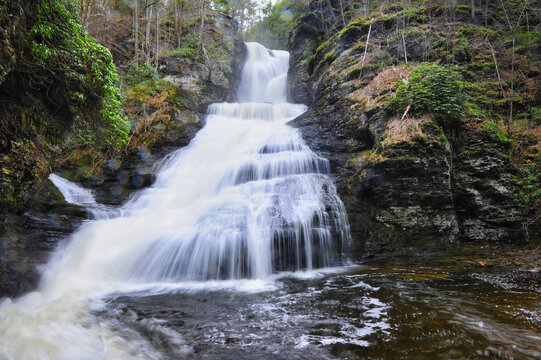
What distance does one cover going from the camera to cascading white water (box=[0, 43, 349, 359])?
355 cm

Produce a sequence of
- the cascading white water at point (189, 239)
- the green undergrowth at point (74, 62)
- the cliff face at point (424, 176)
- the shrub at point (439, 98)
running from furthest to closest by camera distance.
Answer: the shrub at point (439, 98) < the cliff face at point (424, 176) < the green undergrowth at point (74, 62) < the cascading white water at point (189, 239)

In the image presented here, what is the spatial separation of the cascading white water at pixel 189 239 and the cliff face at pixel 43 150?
21.2 inches

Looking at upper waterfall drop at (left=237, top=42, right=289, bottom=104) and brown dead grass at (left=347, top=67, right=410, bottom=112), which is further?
upper waterfall drop at (left=237, top=42, right=289, bottom=104)

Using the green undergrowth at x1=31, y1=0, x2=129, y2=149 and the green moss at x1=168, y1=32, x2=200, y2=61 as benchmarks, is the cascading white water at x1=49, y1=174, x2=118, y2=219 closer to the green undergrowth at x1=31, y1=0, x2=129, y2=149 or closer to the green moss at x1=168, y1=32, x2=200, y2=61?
the green undergrowth at x1=31, y1=0, x2=129, y2=149

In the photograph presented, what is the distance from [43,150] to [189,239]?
357cm

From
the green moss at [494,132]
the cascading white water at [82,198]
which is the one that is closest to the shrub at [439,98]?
the green moss at [494,132]

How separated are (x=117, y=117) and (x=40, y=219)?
9.88 feet

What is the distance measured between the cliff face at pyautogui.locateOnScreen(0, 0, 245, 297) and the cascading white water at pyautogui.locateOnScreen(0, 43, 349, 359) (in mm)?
539

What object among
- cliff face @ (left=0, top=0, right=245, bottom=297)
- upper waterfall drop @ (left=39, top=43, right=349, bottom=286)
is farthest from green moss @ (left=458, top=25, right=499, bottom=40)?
cliff face @ (left=0, top=0, right=245, bottom=297)

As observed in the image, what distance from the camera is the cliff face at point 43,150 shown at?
419cm

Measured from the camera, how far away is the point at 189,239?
6.54m

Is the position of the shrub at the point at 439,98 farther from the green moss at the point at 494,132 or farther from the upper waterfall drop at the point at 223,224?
the upper waterfall drop at the point at 223,224

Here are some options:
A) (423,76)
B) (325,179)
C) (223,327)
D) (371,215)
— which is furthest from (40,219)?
(423,76)

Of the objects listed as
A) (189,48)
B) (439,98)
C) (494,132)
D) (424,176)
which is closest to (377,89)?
(439,98)
